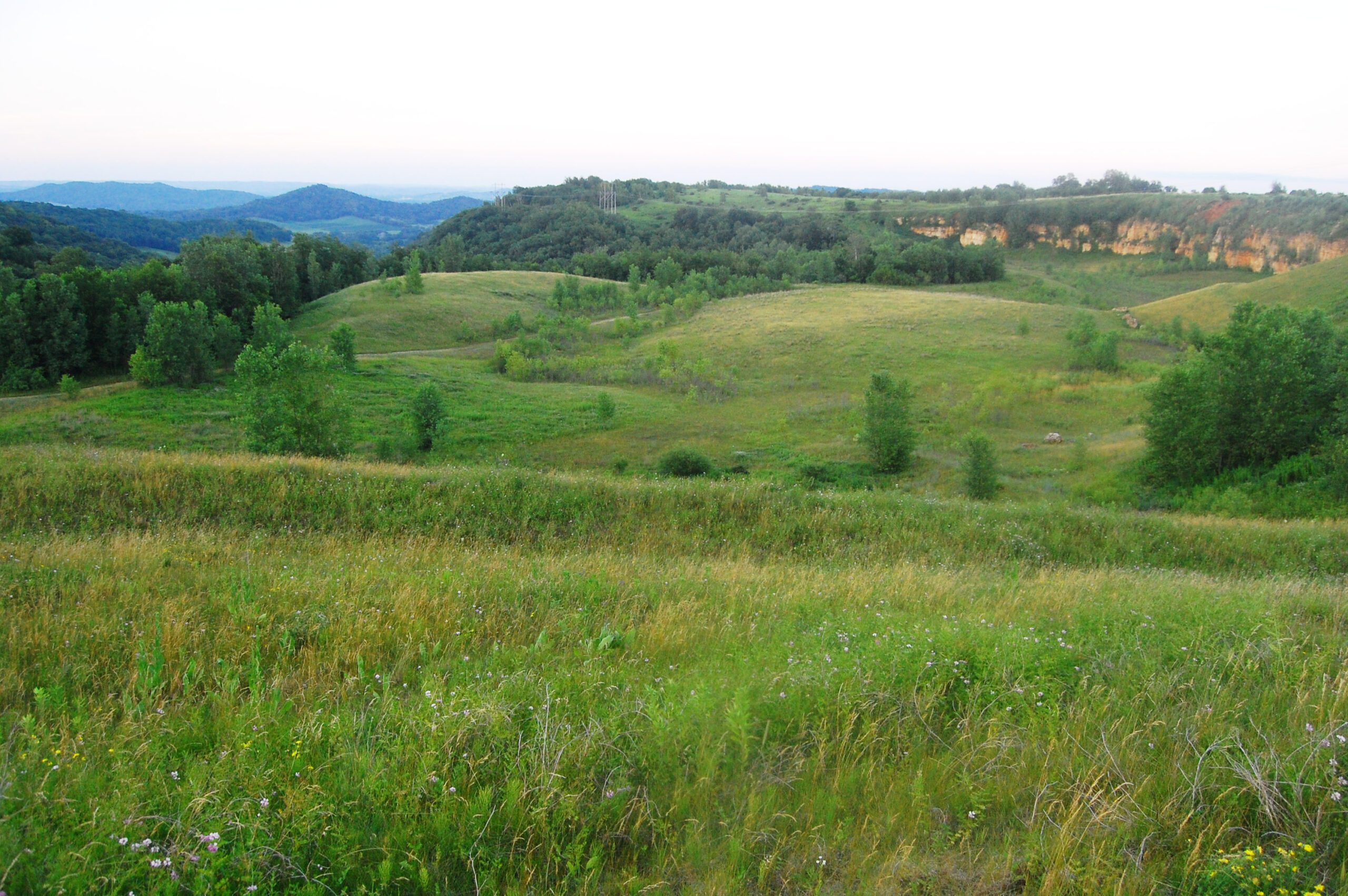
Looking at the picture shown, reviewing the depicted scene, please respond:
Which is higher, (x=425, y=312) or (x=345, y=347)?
(x=425, y=312)

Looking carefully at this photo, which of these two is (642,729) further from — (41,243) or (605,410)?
(41,243)

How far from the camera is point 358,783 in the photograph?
288cm

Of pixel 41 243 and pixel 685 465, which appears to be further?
pixel 41 243

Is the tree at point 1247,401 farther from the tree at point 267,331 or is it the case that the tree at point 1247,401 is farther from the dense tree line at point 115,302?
the dense tree line at point 115,302

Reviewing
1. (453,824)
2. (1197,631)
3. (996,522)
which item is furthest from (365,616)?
(996,522)

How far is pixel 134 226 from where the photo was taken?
135 meters

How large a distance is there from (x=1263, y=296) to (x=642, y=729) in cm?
7431

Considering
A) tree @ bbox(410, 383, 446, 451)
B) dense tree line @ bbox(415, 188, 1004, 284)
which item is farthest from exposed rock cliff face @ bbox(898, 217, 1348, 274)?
tree @ bbox(410, 383, 446, 451)

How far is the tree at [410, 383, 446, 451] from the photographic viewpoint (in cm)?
3216

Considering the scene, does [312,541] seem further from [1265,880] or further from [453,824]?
[1265,880]

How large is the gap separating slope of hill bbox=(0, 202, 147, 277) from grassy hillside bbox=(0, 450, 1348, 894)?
7694 cm

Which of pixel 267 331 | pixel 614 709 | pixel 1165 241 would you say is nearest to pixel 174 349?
pixel 267 331

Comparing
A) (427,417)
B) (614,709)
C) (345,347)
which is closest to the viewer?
(614,709)

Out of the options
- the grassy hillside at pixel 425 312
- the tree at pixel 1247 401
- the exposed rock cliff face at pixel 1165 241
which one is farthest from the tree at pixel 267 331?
the exposed rock cliff face at pixel 1165 241
